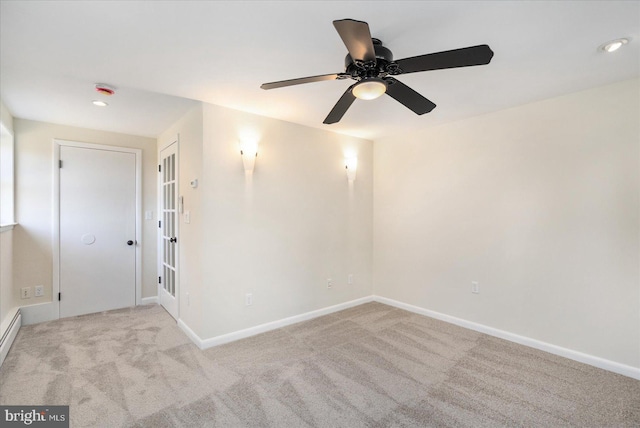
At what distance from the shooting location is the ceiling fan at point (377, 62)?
1341 mm

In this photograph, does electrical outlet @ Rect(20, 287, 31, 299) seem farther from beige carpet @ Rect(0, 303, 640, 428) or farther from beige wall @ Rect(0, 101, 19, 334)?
beige carpet @ Rect(0, 303, 640, 428)

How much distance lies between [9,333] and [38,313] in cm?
69

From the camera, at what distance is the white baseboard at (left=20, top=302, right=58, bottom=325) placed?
3.33 metres

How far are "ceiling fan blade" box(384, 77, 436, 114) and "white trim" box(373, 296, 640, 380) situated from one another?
2434 millimetres

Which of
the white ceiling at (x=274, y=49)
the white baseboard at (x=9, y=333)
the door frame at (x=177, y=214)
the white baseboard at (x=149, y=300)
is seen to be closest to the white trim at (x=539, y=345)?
the white ceiling at (x=274, y=49)

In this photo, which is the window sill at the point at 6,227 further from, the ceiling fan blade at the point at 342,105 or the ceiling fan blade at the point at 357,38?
the ceiling fan blade at the point at 357,38

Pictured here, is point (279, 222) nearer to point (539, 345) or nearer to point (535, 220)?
point (535, 220)

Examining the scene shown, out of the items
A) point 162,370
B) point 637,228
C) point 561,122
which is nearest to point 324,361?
point 162,370

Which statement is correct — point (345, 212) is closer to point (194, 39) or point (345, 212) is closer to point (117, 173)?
point (194, 39)

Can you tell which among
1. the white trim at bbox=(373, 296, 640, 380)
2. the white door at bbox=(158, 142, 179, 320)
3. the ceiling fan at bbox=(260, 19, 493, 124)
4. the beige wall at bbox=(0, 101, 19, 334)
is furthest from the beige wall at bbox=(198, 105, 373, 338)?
the beige wall at bbox=(0, 101, 19, 334)

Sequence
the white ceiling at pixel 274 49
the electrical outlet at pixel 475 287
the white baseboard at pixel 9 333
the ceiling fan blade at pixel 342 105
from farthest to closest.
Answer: the electrical outlet at pixel 475 287, the white baseboard at pixel 9 333, the ceiling fan blade at pixel 342 105, the white ceiling at pixel 274 49

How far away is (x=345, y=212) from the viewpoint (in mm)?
4031

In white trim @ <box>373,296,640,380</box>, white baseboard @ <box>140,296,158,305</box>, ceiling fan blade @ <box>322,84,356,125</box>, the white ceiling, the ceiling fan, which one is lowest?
white trim @ <box>373,296,640,380</box>

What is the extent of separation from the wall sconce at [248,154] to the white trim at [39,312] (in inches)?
111
